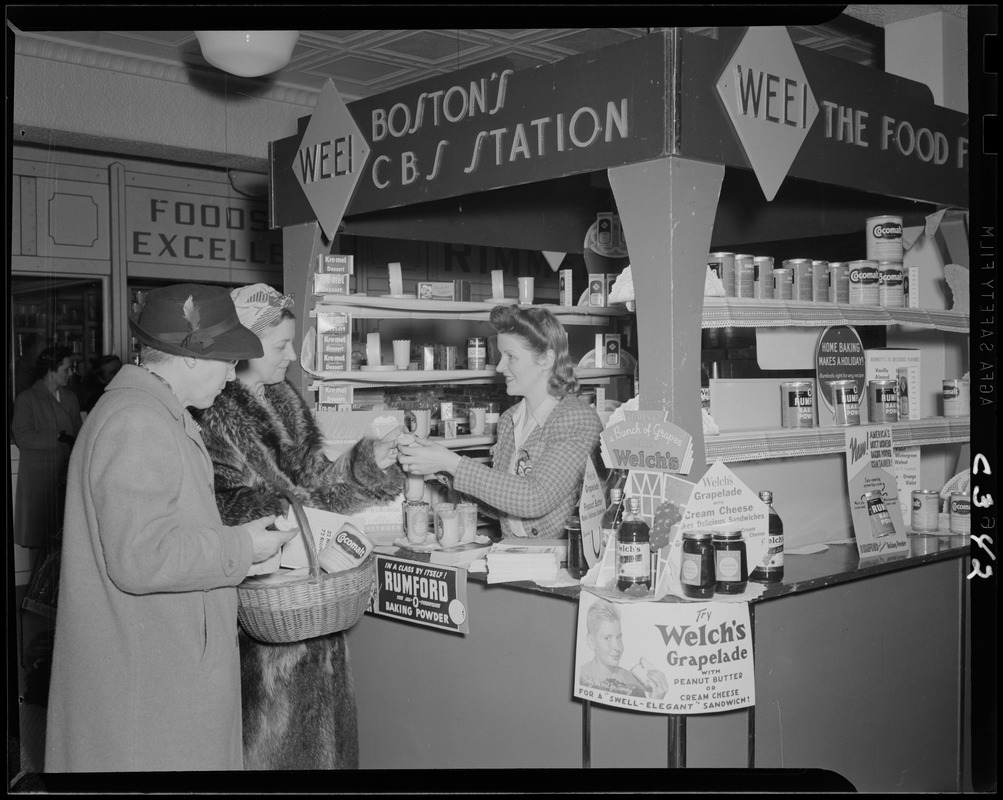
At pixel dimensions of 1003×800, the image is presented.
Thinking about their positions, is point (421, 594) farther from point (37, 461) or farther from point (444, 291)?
point (37, 461)

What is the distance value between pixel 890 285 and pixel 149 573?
3168mm

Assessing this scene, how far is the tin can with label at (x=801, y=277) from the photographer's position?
3945 mm

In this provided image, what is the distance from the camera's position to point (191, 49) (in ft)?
22.0

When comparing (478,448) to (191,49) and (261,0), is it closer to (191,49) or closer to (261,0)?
(261,0)

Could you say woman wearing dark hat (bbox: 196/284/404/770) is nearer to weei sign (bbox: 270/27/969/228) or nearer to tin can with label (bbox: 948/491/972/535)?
weei sign (bbox: 270/27/969/228)

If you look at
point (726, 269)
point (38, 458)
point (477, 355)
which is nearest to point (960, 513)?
point (726, 269)

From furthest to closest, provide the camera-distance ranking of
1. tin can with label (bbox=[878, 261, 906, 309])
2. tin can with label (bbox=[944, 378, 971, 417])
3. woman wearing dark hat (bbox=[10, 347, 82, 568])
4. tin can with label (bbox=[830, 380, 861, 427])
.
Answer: woman wearing dark hat (bbox=[10, 347, 82, 568]), tin can with label (bbox=[944, 378, 971, 417]), tin can with label (bbox=[878, 261, 906, 309]), tin can with label (bbox=[830, 380, 861, 427])

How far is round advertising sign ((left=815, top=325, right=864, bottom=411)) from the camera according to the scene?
402 centimetres

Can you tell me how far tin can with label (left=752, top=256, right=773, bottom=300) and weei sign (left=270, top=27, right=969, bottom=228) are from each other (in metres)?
0.36

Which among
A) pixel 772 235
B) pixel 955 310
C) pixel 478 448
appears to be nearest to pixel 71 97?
pixel 478 448

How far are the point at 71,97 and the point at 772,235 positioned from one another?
4.61 metres

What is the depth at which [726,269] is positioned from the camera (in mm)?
3729

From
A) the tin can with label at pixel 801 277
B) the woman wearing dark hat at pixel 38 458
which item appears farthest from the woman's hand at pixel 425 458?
the woman wearing dark hat at pixel 38 458

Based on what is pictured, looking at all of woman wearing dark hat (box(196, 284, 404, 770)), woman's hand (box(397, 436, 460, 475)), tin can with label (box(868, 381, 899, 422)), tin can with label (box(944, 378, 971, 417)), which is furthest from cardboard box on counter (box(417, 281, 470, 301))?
tin can with label (box(944, 378, 971, 417))
